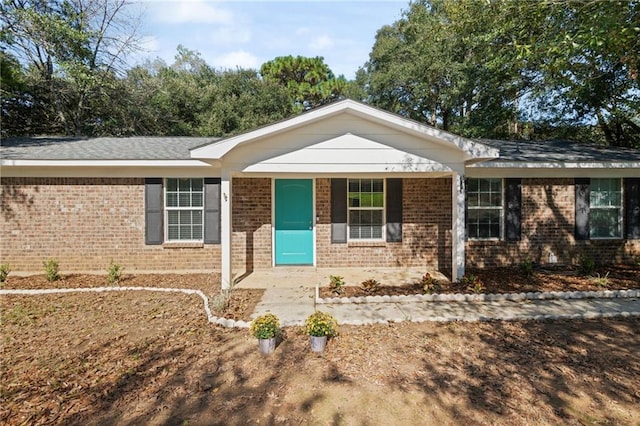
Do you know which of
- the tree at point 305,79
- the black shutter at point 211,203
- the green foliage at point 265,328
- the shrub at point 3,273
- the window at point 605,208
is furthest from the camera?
the tree at point 305,79

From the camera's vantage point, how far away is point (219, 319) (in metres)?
4.82

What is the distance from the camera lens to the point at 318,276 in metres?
7.41

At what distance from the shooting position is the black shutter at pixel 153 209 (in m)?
7.65

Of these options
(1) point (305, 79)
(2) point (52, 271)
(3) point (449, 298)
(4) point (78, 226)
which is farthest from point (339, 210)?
(1) point (305, 79)

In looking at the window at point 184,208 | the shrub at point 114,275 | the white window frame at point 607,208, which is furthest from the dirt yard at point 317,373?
the white window frame at point 607,208

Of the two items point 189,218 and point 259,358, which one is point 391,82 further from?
point 259,358

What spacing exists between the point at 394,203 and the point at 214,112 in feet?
48.0

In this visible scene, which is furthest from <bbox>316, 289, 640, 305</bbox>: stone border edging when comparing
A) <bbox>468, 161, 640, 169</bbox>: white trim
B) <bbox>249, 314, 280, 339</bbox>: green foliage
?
<bbox>468, 161, 640, 169</bbox>: white trim

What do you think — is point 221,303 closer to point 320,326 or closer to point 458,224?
point 320,326

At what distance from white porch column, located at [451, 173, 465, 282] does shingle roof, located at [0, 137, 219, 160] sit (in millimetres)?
5229

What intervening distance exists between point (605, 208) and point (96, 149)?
524 inches

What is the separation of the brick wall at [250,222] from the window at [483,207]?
5.18 meters

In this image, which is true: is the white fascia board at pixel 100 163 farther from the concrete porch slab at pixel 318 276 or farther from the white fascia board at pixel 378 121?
the concrete porch slab at pixel 318 276

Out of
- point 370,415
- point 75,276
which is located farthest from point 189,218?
point 370,415
